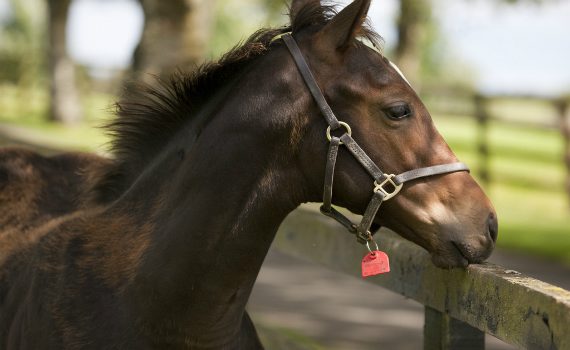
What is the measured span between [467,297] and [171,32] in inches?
278

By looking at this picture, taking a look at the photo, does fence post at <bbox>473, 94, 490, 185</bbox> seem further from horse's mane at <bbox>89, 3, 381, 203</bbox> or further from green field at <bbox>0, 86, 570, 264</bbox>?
horse's mane at <bbox>89, 3, 381, 203</bbox>

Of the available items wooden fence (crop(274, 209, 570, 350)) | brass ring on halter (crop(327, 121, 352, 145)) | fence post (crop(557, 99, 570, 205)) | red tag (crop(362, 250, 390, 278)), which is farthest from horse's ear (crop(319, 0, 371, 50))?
fence post (crop(557, 99, 570, 205))

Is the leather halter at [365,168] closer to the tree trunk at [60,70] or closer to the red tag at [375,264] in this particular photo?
the red tag at [375,264]

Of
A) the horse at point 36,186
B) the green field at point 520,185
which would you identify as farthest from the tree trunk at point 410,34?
the horse at point 36,186

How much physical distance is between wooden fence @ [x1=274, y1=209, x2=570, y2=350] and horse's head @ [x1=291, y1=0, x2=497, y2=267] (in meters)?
0.15

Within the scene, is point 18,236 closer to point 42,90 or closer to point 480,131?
point 480,131

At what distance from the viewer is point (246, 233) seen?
3090 millimetres

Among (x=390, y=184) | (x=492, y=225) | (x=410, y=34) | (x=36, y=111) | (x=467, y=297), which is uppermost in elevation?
(x=410, y=34)

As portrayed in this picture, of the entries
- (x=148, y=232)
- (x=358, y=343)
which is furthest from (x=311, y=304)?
(x=148, y=232)

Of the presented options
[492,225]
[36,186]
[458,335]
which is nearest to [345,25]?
[492,225]

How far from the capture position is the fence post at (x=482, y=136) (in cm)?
1441

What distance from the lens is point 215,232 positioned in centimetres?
308

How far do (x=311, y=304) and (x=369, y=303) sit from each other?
0.52 metres

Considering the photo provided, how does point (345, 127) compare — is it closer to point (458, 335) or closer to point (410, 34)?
point (458, 335)
